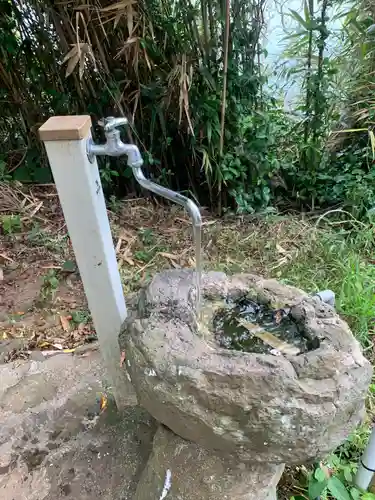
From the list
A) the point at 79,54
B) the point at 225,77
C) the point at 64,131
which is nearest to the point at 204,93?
the point at 225,77

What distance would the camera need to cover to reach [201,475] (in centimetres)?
111

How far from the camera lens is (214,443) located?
1.00 m

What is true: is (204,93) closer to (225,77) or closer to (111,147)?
(225,77)

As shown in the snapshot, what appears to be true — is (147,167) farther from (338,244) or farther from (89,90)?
(338,244)

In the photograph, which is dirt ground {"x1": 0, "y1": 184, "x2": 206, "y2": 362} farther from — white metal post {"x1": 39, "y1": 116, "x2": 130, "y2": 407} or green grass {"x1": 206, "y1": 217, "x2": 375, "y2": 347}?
white metal post {"x1": 39, "y1": 116, "x2": 130, "y2": 407}

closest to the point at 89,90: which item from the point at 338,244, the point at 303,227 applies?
the point at 303,227

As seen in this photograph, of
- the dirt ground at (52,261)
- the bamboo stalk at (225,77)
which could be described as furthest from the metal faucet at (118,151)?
the bamboo stalk at (225,77)

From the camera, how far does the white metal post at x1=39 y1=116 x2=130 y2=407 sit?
3.42 feet

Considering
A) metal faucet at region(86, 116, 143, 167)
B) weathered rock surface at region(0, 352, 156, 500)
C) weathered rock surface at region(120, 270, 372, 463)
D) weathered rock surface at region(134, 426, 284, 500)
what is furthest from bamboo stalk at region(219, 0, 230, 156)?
weathered rock surface at region(134, 426, 284, 500)

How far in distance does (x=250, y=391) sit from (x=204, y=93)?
1.93m

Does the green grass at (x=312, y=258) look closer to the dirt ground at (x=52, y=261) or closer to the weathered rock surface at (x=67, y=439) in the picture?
the dirt ground at (x=52, y=261)

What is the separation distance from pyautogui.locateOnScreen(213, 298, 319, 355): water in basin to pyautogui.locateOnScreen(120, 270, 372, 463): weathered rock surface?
55mm

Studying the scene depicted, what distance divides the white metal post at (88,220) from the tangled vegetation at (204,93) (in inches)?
50.4

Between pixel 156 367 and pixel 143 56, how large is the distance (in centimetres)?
185
